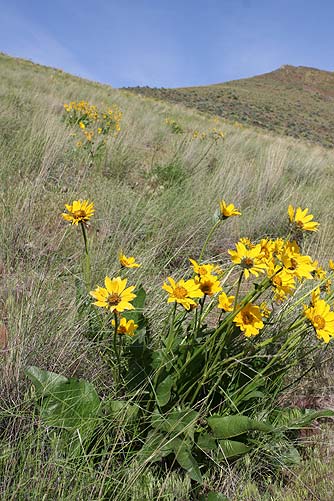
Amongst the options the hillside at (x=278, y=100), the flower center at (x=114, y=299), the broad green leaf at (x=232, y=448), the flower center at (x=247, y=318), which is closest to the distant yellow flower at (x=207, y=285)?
the flower center at (x=247, y=318)

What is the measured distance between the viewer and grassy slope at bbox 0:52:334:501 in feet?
3.18

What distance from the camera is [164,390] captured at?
1134mm

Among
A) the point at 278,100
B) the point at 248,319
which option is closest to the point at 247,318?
the point at 248,319

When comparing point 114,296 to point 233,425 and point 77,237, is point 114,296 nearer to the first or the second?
point 233,425

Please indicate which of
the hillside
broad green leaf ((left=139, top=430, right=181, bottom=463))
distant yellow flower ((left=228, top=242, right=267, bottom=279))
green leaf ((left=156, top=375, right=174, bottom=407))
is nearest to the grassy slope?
broad green leaf ((left=139, top=430, right=181, bottom=463))

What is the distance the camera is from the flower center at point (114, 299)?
3.20 feet

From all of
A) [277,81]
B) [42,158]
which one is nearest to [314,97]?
[277,81]

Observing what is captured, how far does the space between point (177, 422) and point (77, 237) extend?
127 centimetres

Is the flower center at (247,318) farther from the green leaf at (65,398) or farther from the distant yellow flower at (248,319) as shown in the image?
the green leaf at (65,398)

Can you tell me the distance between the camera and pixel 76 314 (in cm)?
133

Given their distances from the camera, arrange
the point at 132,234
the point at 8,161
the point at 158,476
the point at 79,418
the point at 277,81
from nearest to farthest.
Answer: the point at 79,418 < the point at 158,476 < the point at 132,234 < the point at 8,161 < the point at 277,81

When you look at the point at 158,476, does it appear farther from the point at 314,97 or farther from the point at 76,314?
the point at 314,97

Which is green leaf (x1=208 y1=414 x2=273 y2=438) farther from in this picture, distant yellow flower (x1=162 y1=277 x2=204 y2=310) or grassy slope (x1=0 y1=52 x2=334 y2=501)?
distant yellow flower (x1=162 y1=277 x2=204 y2=310)

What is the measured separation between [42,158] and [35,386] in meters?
2.39
